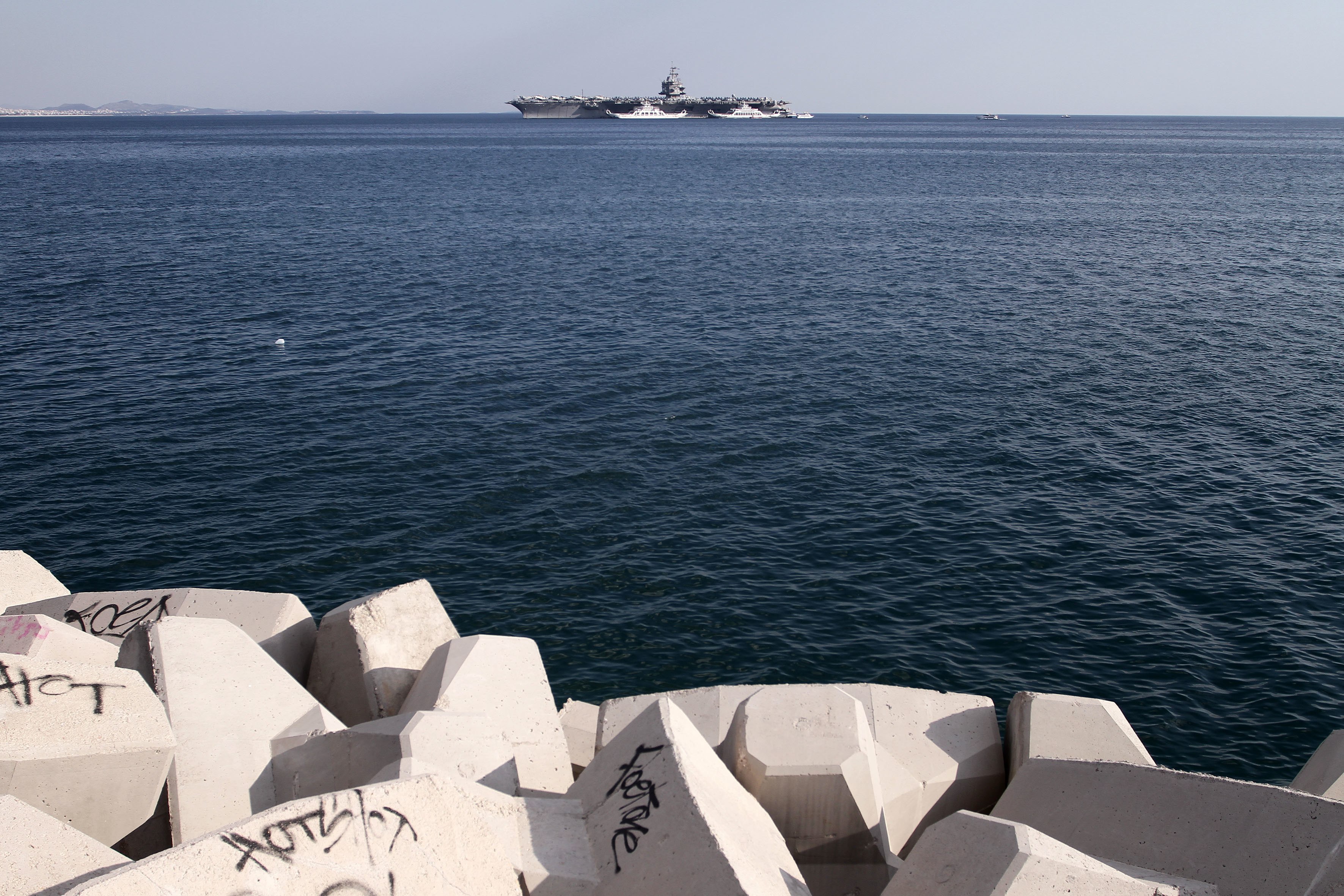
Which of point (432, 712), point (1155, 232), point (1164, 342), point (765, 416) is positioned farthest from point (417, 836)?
point (1155, 232)

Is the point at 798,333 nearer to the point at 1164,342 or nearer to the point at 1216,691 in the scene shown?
the point at 1164,342

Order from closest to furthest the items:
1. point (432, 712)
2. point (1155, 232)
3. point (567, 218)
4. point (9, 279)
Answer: point (432, 712) → point (9, 279) → point (1155, 232) → point (567, 218)

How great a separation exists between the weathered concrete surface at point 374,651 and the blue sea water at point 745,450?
12.0ft

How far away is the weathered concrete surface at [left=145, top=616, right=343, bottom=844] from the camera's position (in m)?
8.59

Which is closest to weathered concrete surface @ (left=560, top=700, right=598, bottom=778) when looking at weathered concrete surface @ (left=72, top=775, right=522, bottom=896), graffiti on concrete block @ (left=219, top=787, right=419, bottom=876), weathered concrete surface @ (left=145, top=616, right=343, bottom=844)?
weathered concrete surface @ (left=145, top=616, right=343, bottom=844)

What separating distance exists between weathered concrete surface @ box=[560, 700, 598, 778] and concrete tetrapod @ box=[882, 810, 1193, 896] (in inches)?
189

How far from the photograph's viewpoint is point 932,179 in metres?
96.7

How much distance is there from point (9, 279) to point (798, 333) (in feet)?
116

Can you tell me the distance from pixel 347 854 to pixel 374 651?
583cm

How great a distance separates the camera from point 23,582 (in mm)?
14266

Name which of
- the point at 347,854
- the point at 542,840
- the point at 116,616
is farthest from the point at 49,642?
the point at 542,840

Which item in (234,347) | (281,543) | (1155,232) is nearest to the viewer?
(281,543)

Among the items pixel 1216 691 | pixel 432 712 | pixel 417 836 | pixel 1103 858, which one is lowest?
pixel 1216 691

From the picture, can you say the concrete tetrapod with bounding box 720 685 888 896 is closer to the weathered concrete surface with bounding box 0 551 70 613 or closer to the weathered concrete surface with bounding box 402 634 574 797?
the weathered concrete surface with bounding box 402 634 574 797
